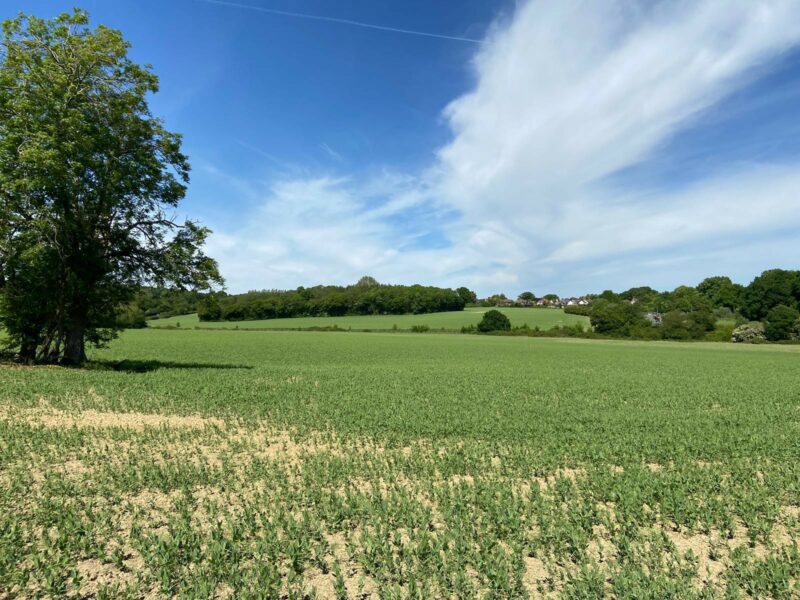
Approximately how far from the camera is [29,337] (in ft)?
73.4

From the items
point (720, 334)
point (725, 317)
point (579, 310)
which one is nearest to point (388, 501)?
point (720, 334)

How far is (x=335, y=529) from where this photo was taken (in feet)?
19.9

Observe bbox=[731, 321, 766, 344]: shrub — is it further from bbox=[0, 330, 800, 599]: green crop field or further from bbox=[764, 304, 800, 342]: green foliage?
bbox=[0, 330, 800, 599]: green crop field

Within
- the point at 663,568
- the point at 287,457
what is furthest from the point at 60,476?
the point at 663,568

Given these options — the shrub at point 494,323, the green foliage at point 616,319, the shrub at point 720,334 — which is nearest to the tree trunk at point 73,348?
the shrub at point 494,323

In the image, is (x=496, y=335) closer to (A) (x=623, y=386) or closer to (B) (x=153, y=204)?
(A) (x=623, y=386)

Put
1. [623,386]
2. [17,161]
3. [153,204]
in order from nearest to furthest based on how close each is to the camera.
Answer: [17,161], [623,386], [153,204]

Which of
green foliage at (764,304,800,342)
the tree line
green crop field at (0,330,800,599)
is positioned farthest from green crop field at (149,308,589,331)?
green crop field at (0,330,800,599)

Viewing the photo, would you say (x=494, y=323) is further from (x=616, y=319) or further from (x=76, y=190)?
(x=76, y=190)

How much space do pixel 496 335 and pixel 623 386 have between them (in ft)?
224

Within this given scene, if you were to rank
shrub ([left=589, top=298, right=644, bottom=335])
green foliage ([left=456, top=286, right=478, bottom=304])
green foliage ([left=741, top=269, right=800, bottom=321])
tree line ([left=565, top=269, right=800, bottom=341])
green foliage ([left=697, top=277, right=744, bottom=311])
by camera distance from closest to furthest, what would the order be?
tree line ([left=565, top=269, right=800, bottom=341]), shrub ([left=589, top=298, right=644, bottom=335]), green foliage ([left=741, top=269, right=800, bottom=321]), green foliage ([left=697, top=277, right=744, bottom=311]), green foliage ([left=456, top=286, right=478, bottom=304])

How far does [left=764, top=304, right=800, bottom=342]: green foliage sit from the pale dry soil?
84.7 meters

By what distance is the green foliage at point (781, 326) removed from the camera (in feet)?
241

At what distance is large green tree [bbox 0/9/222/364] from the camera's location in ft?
63.5
